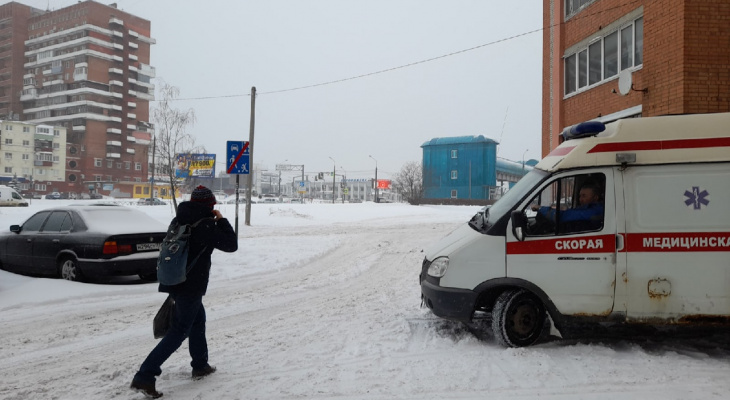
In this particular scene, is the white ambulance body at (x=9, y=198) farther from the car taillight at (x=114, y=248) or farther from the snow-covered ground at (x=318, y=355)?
the car taillight at (x=114, y=248)

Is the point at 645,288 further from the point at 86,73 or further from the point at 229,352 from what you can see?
the point at 86,73

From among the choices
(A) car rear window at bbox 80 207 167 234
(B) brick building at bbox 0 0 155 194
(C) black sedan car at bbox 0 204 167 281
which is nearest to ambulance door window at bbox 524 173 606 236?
(C) black sedan car at bbox 0 204 167 281

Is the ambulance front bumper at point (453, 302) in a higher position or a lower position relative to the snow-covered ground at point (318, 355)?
higher

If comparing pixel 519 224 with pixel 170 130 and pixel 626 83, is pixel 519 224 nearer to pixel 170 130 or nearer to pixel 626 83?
pixel 626 83

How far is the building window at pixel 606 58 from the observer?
39.5 ft

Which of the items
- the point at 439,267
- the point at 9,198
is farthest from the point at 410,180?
the point at 439,267

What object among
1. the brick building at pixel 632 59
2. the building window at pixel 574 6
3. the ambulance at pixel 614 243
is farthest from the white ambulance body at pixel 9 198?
the ambulance at pixel 614 243

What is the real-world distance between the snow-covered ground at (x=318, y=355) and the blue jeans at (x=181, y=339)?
8.8 inches

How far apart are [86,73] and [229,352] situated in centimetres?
10338

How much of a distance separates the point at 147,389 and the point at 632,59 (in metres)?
13.1

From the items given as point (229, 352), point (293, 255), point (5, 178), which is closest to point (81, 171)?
point (5, 178)

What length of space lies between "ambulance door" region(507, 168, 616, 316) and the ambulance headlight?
2.14 ft

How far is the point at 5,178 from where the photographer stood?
8225 cm

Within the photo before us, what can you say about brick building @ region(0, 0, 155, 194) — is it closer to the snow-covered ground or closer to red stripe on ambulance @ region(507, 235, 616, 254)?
the snow-covered ground
